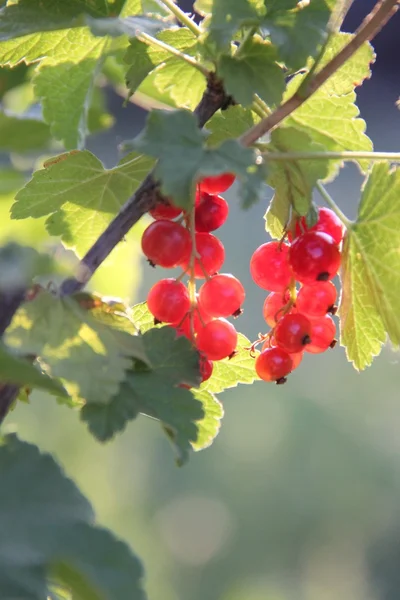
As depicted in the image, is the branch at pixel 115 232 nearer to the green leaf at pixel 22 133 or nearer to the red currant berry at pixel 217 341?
the red currant berry at pixel 217 341

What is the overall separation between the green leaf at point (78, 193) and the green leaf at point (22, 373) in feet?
0.81

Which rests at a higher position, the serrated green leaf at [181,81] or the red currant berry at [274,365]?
the serrated green leaf at [181,81]

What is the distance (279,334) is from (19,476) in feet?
0.95

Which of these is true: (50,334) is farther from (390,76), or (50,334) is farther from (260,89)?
(390,76)

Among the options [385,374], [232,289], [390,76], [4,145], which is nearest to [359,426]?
[385,374]

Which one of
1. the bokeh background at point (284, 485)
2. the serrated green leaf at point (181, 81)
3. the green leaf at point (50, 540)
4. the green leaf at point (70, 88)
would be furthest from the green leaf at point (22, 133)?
the bokeh background at point (284, 485)

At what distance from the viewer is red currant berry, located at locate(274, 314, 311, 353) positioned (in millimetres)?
765

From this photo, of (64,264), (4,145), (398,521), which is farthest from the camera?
(398,521)

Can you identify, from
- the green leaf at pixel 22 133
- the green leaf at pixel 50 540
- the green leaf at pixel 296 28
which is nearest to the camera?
the green leaf at pixel 50 540

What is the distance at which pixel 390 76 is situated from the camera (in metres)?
4.63

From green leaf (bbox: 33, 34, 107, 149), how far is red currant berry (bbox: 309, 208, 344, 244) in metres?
0.22

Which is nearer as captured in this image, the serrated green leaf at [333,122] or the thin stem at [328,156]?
the thin stem at [328,156]

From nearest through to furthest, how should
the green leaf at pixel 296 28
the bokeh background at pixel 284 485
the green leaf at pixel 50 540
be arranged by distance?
the green leaf at pixel 50 540
the green leaf at pixel 296 28
the bokeh background at pixel 284 485

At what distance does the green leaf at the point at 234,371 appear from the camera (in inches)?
31.3
